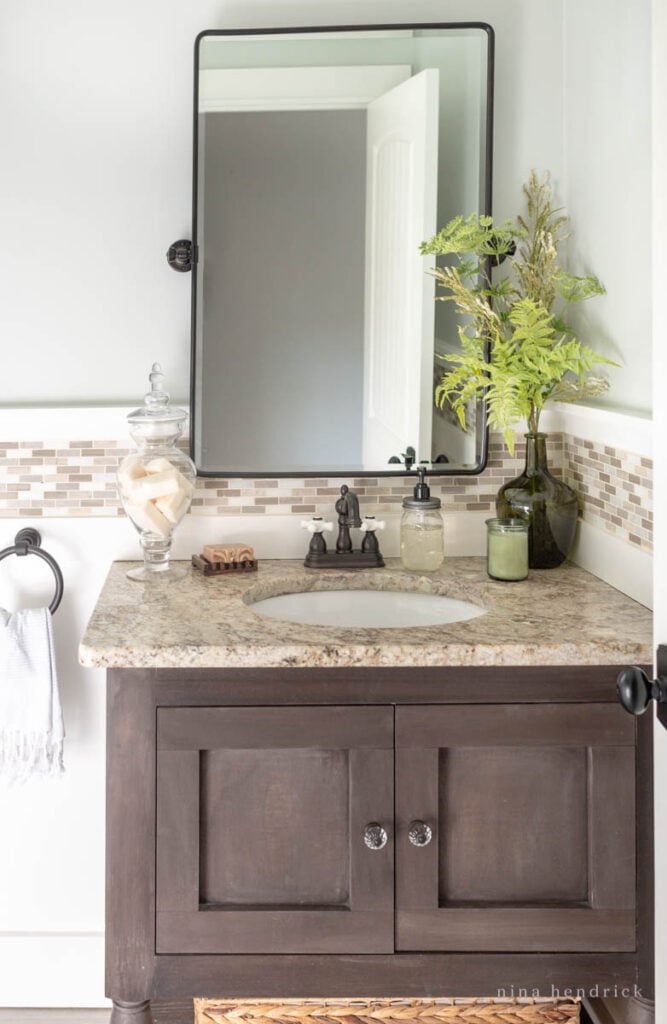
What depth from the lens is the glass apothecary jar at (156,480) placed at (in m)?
1.78

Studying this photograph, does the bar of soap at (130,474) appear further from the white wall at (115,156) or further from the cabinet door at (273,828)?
the cabinet door at (273,828)

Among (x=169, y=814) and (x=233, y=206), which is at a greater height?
(x=233, y=206)

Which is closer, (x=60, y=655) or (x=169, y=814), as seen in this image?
(x=169, y=814)

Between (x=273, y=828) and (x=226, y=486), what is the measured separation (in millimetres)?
753

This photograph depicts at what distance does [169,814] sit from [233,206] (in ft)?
3.66

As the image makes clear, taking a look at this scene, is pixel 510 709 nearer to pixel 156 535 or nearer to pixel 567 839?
pixel 567 839

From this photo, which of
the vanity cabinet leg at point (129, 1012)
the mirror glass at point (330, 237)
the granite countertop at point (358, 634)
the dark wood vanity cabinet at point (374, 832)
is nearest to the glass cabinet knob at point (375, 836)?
the dark wood vanity cabinet at point (374, 832)

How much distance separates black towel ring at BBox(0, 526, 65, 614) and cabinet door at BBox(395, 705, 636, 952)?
2.67ft

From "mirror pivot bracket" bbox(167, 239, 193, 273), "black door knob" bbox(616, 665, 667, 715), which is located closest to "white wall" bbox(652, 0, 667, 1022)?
"black door knob" bbox(616, 665, 667, 715)

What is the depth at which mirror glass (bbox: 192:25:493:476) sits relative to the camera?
1.92 m

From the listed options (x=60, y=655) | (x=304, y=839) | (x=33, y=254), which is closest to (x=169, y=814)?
(x=304, y=839)

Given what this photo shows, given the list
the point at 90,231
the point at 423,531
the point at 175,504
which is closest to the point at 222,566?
the point at 175,504

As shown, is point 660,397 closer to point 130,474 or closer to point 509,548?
point 509,548

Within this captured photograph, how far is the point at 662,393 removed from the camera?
39.4 inches
